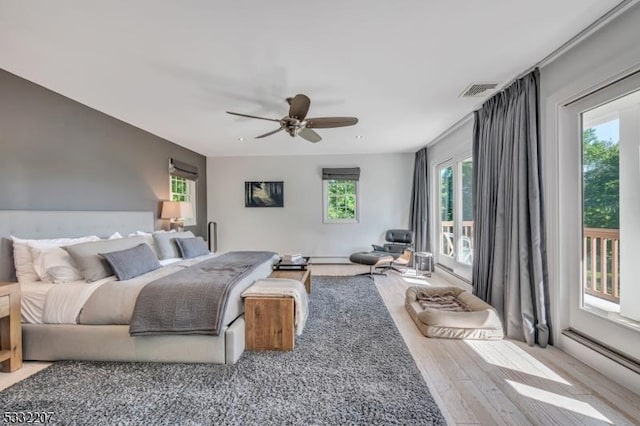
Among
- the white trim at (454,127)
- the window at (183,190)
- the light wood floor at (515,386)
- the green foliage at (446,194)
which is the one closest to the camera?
the light wood floor at (515,386)

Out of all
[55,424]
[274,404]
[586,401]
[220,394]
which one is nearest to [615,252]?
[586,401]

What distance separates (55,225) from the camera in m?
2.89

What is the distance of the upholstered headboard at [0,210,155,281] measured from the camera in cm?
248

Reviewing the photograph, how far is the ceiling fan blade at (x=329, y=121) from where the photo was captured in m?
2.92

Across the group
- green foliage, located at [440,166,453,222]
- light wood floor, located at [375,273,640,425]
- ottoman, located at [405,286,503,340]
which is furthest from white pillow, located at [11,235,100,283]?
green foliage, located at [440,166,453,222]

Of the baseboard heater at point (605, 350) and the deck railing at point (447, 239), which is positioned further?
A: the deck railing at point (447, 239)

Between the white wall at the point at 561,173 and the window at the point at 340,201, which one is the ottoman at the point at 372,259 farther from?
the white wall at the point at 561,173

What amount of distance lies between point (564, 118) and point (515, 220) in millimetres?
951

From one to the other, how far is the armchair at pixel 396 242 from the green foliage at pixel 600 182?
3.19 metres

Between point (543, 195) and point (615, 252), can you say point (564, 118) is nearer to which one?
point (543, 195)

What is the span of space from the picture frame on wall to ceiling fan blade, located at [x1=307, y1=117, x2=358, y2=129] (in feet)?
11.4

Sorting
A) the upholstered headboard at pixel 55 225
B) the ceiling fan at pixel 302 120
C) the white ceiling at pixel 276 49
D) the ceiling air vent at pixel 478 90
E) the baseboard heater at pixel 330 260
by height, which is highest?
the white ceiling at pixel 276 49

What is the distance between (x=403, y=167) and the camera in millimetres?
6305

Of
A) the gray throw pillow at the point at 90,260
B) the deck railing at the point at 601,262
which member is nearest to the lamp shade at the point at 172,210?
the gray throw pillow at the point at 90,260
